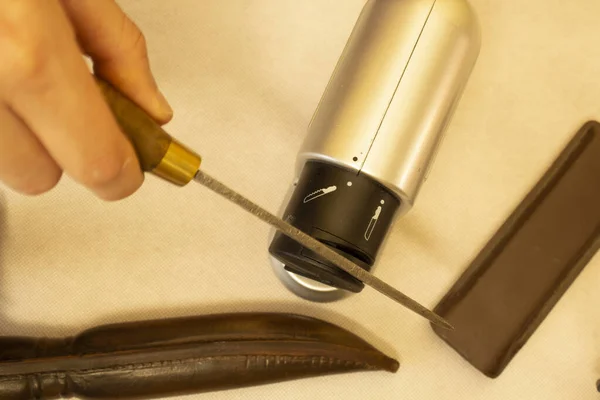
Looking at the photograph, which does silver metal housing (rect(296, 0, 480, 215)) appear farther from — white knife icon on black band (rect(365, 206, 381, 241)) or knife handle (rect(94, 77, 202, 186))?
knife handle (rect(94, 77, 202, 186))

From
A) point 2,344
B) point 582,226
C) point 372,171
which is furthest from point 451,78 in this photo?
point 2,344

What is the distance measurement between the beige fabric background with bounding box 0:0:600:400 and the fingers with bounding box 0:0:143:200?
27 centimetres

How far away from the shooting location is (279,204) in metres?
0.60

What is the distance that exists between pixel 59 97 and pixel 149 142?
66 millimetres

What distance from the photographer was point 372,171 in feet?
1.57

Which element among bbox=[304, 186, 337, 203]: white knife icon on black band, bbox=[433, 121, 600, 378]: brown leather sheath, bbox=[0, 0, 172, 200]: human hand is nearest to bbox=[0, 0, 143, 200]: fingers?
bbox=[0, 0, 172, 200]: human hand

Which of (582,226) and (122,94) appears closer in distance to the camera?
(122,94)

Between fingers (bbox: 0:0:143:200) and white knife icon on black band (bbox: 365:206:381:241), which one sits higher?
fingers (bbox: 0:0:143:200)

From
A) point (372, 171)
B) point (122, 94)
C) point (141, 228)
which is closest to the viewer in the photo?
point (122, 94)

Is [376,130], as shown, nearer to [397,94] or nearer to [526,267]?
[397,94]

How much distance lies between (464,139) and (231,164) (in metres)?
0.27

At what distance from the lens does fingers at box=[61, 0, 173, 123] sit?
1.11ft

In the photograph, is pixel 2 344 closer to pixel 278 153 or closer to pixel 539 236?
pixel 278 153

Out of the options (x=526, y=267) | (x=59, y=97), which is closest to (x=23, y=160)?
(x=59, y=97)
